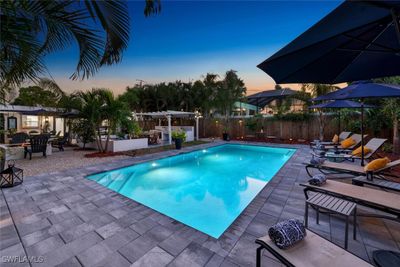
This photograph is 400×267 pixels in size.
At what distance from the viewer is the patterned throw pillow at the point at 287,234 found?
1702mm

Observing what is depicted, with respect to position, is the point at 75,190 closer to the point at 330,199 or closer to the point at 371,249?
the point at 330,199

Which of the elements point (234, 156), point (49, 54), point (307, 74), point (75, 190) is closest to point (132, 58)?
point (234, 156)

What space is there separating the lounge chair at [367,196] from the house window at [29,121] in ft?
79.1

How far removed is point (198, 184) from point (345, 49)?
5.11m

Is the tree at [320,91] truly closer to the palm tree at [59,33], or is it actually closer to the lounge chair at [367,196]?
the lounge chair at [367,196]

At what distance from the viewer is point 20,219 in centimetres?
316

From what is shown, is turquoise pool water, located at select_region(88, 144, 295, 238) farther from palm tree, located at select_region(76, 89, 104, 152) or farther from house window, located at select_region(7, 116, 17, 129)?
house window, located at select_region(7, 116, 17, 129)

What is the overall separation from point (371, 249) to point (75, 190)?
224 inches

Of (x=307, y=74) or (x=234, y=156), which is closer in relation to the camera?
(x=307, y=74)

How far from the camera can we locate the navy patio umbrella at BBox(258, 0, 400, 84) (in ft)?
4.62

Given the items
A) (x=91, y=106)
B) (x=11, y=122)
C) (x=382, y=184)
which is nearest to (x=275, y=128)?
(x=382, y=184)

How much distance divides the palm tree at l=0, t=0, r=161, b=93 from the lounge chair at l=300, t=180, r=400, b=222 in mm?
3654

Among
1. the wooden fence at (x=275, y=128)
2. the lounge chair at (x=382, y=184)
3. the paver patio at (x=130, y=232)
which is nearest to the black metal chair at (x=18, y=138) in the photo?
the paver patio at (x=130, y=232)

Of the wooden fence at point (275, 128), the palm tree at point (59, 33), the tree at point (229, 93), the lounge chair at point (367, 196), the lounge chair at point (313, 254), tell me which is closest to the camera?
the lounge chair at point (313, 254)
